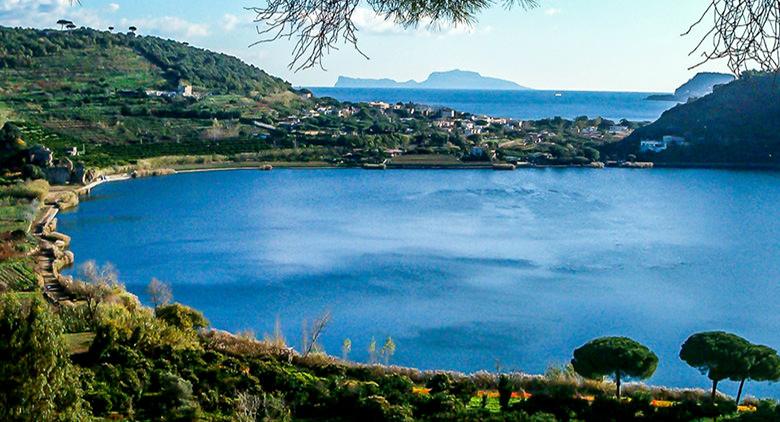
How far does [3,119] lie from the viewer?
34.1 metres

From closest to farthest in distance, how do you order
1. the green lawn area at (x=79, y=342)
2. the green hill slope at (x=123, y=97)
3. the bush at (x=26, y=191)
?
the green lawn area at (x=79, y=342)
the bush at (x=26, y=191)
the green hill slope at (x=123, y=97)

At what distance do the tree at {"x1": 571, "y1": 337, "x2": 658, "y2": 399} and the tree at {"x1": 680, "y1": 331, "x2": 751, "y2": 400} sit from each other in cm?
39

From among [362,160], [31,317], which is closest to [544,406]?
[31,317]

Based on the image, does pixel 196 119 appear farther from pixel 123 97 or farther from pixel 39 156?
pixel 39 156

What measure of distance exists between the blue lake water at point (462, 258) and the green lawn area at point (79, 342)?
396cm

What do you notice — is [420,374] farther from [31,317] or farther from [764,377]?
[31,317]

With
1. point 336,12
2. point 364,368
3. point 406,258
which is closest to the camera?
point 336,12

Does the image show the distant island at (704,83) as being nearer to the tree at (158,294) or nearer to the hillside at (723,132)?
the hillside at (723,132)

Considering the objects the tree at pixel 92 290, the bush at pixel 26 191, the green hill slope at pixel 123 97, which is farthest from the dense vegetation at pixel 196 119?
the tree at pixel 92 290

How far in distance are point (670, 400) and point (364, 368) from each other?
3213 millimetres

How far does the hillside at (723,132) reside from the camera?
38153 mm

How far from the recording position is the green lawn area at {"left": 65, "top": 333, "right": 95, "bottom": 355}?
9188 mm

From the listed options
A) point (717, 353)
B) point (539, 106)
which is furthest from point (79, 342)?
point (539, 106)

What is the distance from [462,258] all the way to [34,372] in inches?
574
